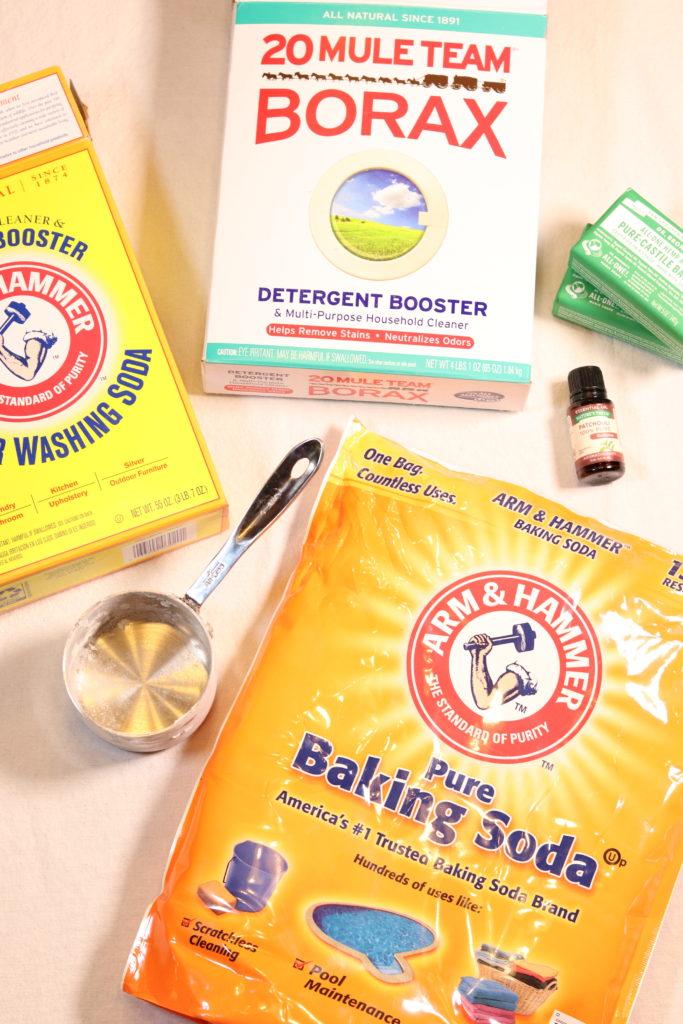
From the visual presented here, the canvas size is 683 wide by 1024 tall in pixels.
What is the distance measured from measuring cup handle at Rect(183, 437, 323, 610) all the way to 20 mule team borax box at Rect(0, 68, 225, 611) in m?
0.03

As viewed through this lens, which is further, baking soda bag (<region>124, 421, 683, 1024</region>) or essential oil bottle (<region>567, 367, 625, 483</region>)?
essential oil bottle (<region>567, 367, 625, 483</region>)

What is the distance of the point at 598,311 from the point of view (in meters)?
1.05

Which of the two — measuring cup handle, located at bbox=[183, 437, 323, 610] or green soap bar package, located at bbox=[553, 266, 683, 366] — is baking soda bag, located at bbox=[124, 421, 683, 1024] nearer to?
measuring cup handle, located at bbox=[183, 437, 323, 610]

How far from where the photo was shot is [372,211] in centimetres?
101

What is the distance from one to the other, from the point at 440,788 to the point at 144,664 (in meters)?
0.27

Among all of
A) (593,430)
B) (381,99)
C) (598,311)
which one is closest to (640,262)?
(598,311)

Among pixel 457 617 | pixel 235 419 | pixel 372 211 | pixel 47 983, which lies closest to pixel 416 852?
pixel 457 617

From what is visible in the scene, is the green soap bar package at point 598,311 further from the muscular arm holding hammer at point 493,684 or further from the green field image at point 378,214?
the muscular arm holding hammer at point 493,684

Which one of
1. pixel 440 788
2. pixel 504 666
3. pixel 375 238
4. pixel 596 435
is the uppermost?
pixel 375 238

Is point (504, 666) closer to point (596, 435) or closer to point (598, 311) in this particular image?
point (596, 435)

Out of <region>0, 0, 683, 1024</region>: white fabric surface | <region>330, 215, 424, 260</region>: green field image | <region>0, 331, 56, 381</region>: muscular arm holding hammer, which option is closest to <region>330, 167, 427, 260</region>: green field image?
<region>330, 215, 424, 260</region>: green field image

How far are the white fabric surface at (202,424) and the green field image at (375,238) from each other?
152 millimetres

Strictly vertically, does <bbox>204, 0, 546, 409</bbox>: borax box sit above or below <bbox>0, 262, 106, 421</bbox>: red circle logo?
above

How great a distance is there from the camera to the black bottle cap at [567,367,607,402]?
3.36 ft
